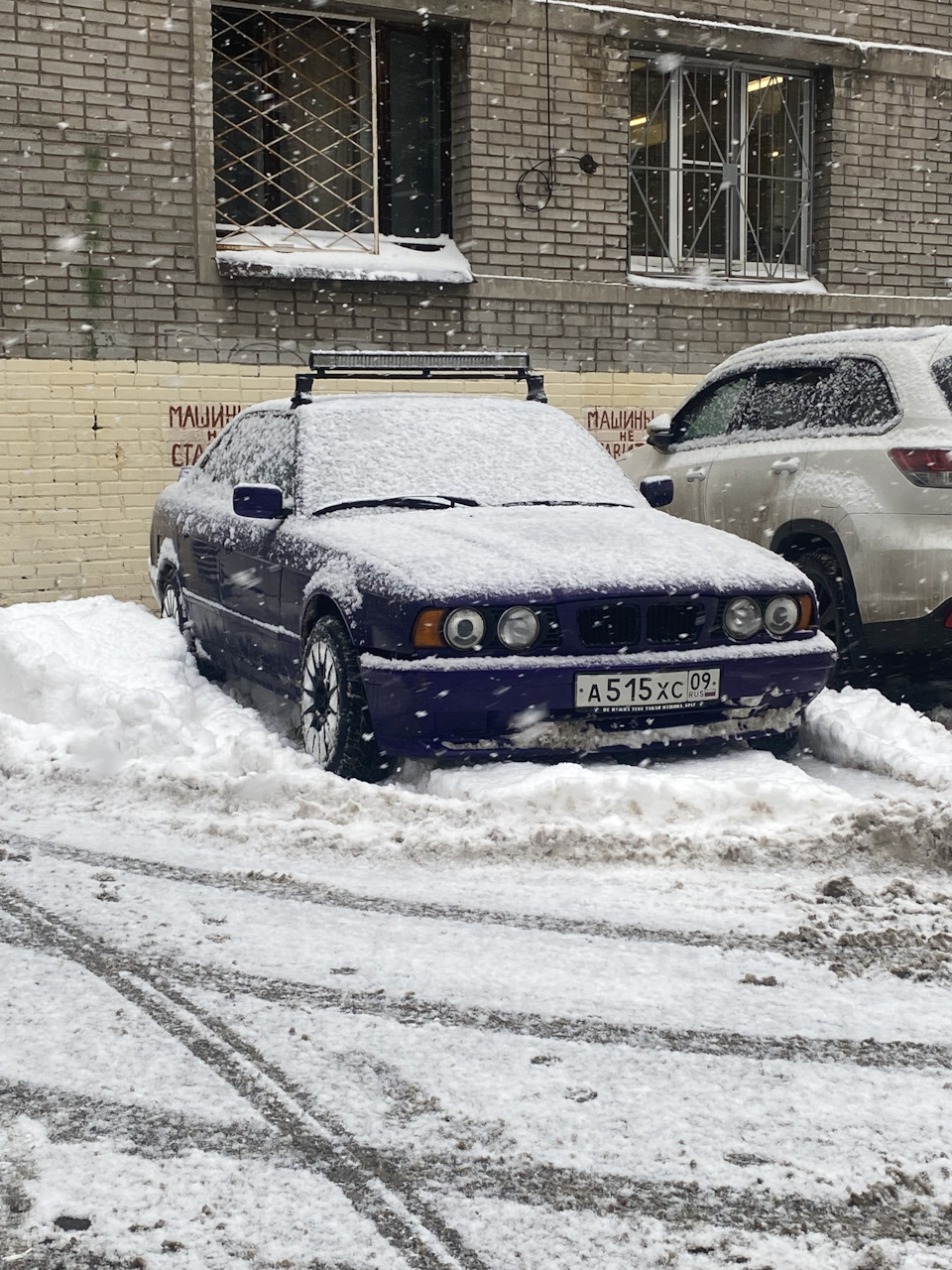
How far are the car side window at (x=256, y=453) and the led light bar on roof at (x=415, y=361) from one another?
0.98 feet

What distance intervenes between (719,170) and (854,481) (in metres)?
7.29

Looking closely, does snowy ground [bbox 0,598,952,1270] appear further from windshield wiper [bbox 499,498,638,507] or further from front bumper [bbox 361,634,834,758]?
windshield wiper [bbox 499,498,638,507]

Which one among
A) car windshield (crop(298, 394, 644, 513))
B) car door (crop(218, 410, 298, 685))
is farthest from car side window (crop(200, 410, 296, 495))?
car windshield (crop(298, 394, 644, 513))

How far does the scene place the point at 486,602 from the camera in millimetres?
5426

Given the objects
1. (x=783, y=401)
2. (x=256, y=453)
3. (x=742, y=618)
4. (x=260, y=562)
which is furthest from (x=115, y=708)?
(x=783, y=401)

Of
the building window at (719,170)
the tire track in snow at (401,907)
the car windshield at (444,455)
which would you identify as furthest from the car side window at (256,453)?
the building window at (719,170)

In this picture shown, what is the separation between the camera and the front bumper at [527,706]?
5.38 m

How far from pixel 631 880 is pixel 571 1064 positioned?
1.37 meters

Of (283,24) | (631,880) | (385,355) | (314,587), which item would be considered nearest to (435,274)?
(283,24)

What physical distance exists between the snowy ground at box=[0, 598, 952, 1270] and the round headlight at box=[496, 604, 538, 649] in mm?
448

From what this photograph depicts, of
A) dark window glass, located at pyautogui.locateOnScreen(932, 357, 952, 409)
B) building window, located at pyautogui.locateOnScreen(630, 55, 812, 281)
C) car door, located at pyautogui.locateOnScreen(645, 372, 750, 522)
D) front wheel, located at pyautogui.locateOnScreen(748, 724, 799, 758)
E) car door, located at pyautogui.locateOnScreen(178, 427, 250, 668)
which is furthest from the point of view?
building window, located at pyautogui.locateOnScreen(630, 55, 812, 281)

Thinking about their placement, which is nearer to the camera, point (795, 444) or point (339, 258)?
point (795, 444)

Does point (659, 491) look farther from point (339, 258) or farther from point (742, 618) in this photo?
point (339, 258)

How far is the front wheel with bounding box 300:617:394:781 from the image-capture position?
5.61 meters
